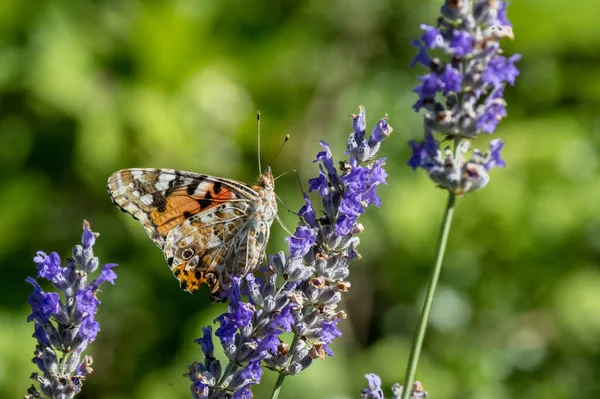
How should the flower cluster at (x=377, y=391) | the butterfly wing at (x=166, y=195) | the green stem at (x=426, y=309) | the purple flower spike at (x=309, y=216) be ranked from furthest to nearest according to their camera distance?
the butterfly wing at (x=166, y=195)
the purple flower spike at (x=309, y=216)
the flower cluster at (x=377, y=391)
the green stem at (x=426, y=309)

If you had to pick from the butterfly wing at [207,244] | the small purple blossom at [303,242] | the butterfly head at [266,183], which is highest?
the butterfly head at [266,183]

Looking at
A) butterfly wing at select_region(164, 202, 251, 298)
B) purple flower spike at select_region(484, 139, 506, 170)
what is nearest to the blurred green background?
butterfly wing at select_region(164, 202, 251, 298)

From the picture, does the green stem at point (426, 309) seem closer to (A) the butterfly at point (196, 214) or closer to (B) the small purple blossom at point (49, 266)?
(B) the small purple blossom at point (49, 266)

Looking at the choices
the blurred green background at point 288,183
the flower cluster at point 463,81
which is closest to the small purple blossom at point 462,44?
the flower cluster at point 463,81

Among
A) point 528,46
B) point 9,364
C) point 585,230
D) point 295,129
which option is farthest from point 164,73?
point 585,230

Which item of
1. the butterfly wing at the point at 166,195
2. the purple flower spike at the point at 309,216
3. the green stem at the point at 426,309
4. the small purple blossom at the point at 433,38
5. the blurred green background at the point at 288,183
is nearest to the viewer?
the green stem at the point at 426,309

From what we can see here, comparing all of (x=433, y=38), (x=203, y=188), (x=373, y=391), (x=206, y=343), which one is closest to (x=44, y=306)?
(x=206, y=343)
